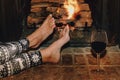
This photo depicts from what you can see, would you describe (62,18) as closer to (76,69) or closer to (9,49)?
(76,69)

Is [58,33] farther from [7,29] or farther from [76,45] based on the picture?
[7,29]

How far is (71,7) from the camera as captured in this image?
8.39 ft

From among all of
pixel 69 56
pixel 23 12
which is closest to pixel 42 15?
pixel 23 12

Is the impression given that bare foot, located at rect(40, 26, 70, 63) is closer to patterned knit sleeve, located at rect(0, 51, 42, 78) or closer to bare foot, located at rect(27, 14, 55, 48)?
patterned knit sleeve, located at rect(0, 51, 42, 78)

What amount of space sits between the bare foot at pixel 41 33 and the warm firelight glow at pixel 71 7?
0.25 meters

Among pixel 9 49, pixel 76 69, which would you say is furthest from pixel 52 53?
Result: pixel 9 49

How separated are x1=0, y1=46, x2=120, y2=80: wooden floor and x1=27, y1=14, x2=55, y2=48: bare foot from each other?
0.20 meters

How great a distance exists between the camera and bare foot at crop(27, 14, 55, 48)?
7.02ft

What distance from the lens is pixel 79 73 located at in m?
1.95

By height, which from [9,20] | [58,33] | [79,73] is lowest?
[79,73]

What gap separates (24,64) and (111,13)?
3.12 feet

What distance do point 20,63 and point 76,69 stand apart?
41 centimetres

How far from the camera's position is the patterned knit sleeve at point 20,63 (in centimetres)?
180

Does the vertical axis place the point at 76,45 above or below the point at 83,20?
below
